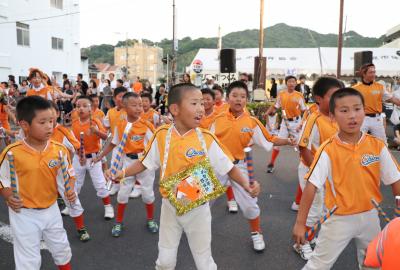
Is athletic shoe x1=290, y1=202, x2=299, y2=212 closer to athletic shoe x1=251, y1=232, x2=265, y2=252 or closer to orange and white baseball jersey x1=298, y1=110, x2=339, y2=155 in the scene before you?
athletic shoe x1=251, y1=232, x2=265, y2=252

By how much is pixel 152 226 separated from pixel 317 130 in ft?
8.11

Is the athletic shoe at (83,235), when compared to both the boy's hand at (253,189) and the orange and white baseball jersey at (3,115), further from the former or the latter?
the orange and white baseball jersey at (3,115)

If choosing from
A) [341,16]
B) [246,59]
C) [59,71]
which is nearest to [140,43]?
[59,71]

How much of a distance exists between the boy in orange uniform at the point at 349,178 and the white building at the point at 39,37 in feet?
82.3

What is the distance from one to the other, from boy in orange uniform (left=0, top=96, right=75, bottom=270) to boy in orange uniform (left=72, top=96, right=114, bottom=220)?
76.0 inches

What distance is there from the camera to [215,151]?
10.3ft

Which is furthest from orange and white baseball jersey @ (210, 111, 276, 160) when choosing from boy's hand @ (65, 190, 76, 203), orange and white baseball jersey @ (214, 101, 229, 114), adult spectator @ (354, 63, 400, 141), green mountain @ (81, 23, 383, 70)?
green mountain @ (81, 23, 383, 70)

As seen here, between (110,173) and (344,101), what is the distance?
208cm

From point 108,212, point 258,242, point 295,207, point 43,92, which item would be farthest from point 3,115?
point 258,242

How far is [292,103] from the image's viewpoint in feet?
28.3

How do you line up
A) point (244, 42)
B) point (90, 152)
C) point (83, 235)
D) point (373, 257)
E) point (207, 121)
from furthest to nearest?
point (244, 42) < point (207, 121) < point (90, 152) < point (83, 235) < point (373, 257)

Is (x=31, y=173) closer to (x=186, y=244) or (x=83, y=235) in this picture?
(x=83, y=235)

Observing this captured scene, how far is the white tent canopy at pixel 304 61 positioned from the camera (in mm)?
23266

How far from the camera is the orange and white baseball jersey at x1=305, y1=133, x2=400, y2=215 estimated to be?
276cm
